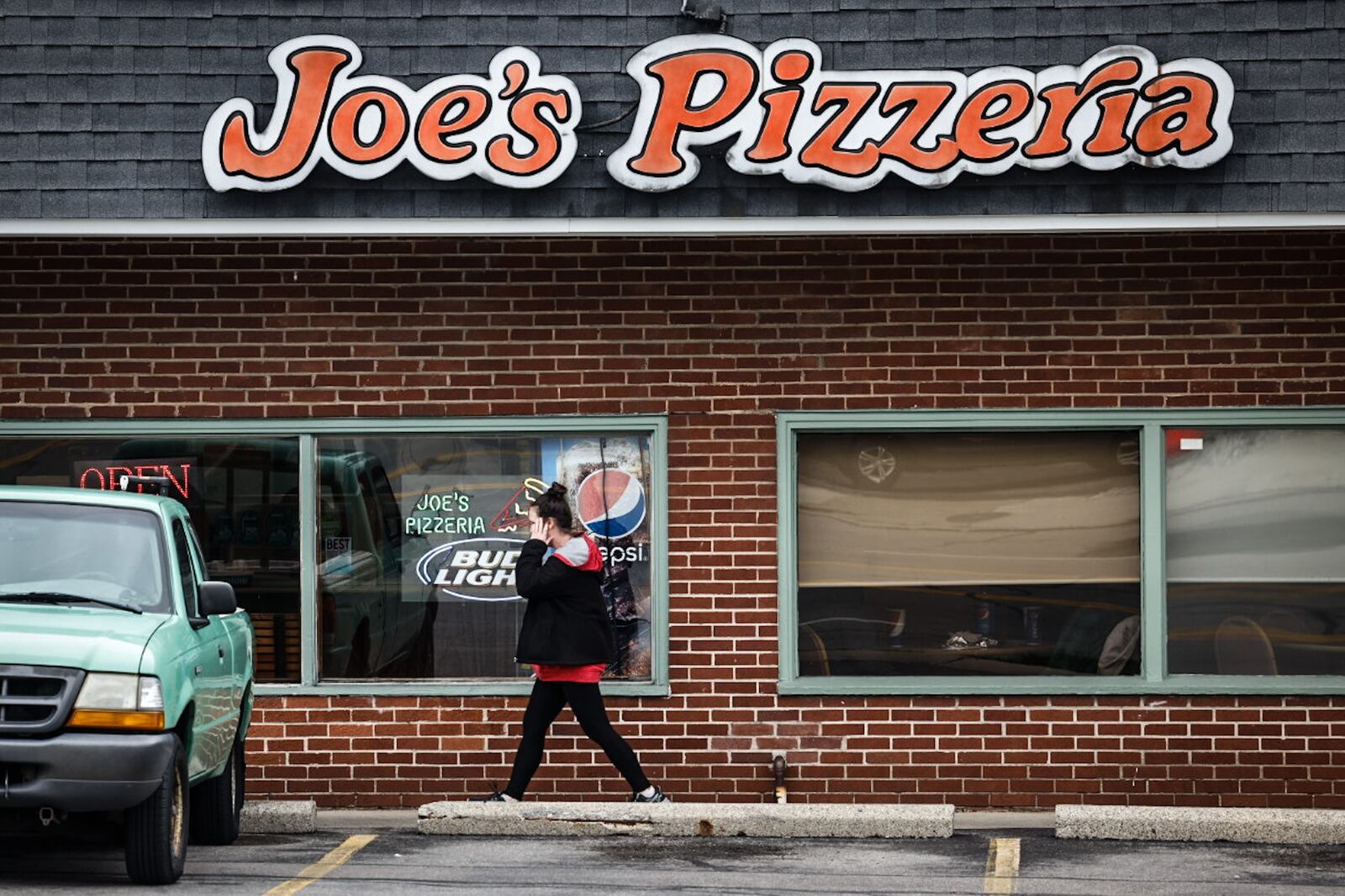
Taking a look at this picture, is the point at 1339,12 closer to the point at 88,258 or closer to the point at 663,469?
the point at 663,469

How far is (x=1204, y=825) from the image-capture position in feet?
34.1

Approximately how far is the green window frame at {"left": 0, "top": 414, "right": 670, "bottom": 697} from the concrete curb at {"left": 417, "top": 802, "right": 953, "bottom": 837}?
1.21 metres

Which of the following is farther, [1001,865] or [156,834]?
[1001,865]

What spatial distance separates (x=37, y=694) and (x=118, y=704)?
325mm

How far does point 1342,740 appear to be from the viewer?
11523mm

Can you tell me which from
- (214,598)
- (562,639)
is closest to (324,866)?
(214,598)

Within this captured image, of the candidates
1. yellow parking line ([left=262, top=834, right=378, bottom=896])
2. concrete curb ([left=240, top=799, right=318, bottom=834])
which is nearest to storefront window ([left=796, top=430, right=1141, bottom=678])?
yellow parking line ([left=262, top=834, right=378, bottom=896])

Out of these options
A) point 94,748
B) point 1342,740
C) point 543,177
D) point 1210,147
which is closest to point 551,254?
point 543,177

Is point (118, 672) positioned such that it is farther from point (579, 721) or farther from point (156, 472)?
point (156, 472)

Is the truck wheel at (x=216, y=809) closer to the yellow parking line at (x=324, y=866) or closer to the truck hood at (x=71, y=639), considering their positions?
the yellow parking line at (x=324, y=866)

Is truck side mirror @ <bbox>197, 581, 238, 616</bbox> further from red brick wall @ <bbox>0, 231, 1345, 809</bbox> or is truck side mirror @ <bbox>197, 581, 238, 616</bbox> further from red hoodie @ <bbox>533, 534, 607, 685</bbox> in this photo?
red brick wall @ <bbox>0, 231, 1345, 809</bbox>

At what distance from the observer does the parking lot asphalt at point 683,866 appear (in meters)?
8.85

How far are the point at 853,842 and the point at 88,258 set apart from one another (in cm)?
566

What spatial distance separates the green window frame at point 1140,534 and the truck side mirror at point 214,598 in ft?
12.0
